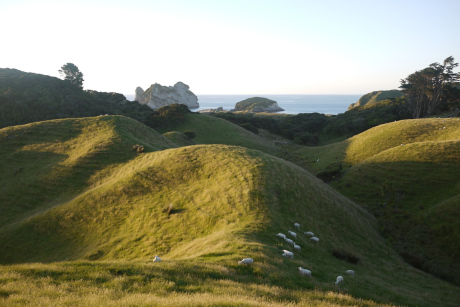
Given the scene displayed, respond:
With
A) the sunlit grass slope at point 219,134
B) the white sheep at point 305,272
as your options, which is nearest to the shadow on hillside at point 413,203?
the white sheep at point 305,272

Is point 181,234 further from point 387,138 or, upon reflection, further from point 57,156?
point 387,138

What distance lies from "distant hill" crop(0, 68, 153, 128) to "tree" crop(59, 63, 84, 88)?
27.9 ft

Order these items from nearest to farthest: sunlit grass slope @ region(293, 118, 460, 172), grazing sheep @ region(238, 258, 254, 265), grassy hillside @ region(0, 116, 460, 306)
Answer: grassy hillside @ region(0, 116, 460, 306) → grazing sheep @ region(238, 258, 254, 265) → sunlit grass slope @ region(293, 118, 460, 172)

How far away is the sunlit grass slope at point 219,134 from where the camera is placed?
91250 millimetres

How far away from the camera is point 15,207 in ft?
119

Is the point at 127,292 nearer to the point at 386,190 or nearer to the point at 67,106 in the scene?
the point at 386,190

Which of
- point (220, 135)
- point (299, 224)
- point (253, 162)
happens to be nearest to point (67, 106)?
point (220, 135)

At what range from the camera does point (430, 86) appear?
329 feet

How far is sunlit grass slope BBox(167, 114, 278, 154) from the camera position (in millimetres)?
91250

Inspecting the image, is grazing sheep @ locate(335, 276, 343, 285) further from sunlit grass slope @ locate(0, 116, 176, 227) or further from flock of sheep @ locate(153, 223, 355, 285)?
sunlit grass slope @ locate(0, 116, 176, 227)

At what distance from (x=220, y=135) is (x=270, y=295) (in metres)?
88.6

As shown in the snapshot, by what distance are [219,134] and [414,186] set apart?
68.0 metres

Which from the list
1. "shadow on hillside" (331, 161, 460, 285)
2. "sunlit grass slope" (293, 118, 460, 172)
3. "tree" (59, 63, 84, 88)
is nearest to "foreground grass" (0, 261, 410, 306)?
"shadow on hillside" (331, 161, 460, 285)

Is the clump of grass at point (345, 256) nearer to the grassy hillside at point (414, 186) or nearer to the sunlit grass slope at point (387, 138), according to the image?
the grassy hillside at point (414, 186)
